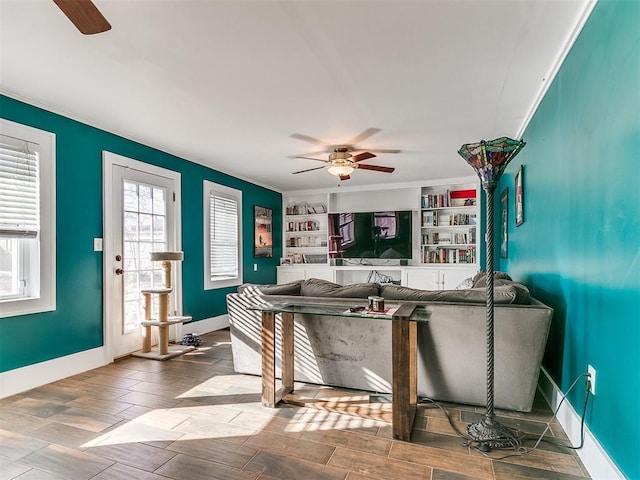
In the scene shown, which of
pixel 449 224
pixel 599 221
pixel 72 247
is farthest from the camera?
pixel 449 224

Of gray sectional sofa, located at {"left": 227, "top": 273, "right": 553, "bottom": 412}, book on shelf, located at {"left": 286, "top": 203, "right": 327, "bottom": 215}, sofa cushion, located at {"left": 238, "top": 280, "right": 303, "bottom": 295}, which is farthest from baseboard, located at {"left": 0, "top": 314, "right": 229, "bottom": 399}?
book on shelf, located at {"left": 286, "top": 203, "right": 327, "bottom": 215}

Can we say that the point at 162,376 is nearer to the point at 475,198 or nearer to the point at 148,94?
Answer: the point at 148,94

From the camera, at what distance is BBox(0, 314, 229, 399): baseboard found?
2.69m

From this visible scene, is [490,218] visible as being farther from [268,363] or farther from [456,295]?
[268,363]

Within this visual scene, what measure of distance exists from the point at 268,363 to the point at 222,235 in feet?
10.4

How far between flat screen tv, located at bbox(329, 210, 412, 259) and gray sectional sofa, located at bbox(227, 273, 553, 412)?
12.0 ft

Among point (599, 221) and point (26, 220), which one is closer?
point (599, 221)

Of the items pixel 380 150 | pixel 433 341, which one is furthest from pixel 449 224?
pixel 433 341

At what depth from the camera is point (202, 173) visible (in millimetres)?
4895

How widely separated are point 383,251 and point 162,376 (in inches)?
169

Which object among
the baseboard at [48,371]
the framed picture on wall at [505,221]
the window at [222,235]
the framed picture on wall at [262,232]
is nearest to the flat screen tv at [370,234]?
the framed picture on wall at [262,232]

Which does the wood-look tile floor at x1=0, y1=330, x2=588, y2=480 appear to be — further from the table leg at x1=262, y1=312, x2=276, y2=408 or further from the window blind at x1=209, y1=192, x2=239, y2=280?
the window blind at x1=209, y1=192, x2=239, y2=280

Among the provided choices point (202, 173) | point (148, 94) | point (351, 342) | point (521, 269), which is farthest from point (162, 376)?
point (521, 269)

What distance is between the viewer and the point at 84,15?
4.60 feet
